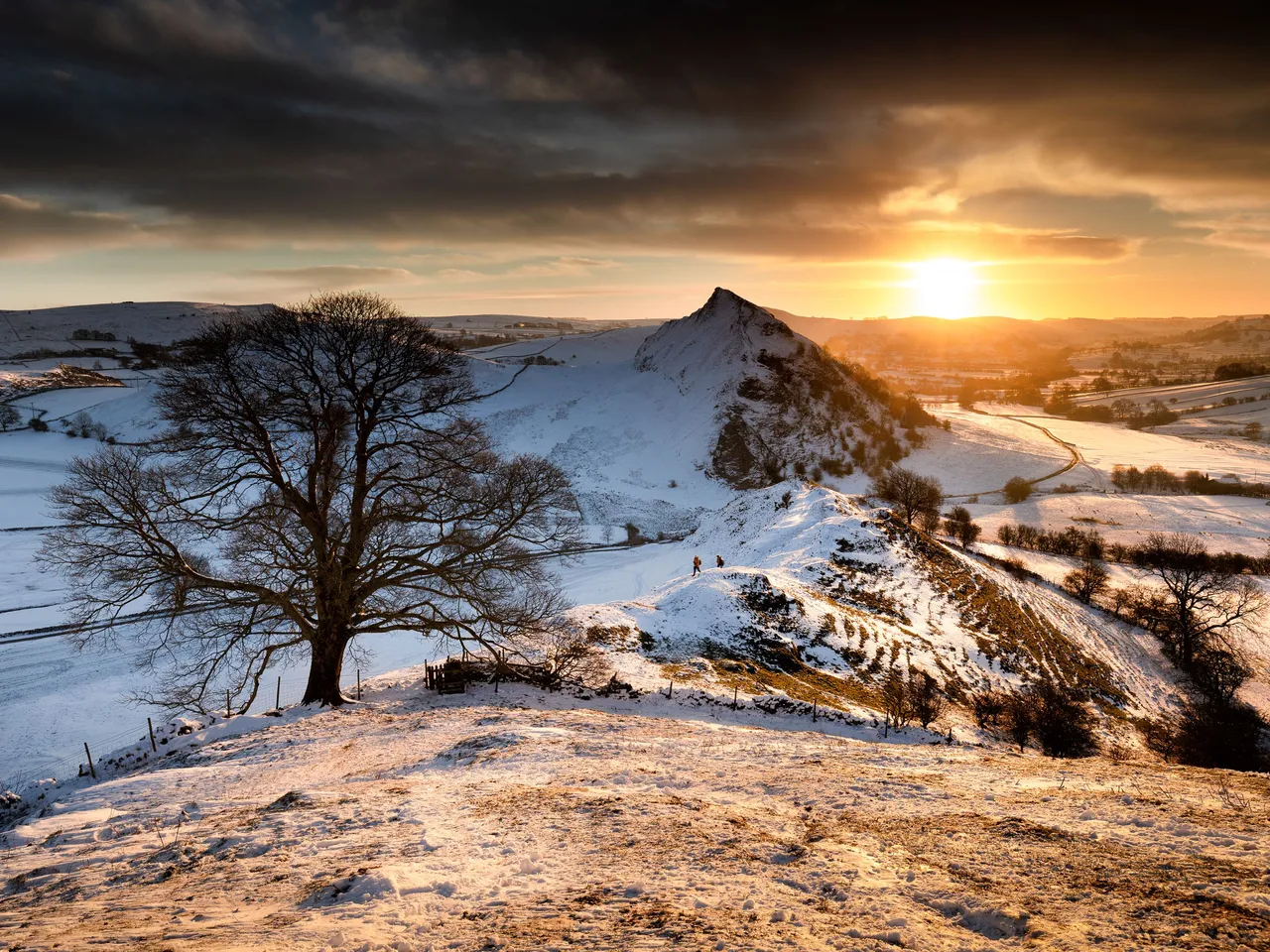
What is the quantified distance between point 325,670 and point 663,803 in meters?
10.9

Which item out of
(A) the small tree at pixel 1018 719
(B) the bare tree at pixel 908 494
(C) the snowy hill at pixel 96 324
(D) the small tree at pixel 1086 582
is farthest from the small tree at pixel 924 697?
(C) the snowy hill at pixel 96 324

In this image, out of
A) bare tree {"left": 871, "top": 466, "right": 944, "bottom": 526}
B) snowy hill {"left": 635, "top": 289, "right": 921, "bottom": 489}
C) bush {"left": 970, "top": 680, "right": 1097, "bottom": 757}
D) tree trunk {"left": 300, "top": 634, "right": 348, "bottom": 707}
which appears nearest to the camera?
tree trunk {"left": 300, "top": 634, "right": 348, "bottom": 707}

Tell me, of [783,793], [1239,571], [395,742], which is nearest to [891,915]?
[783,793]

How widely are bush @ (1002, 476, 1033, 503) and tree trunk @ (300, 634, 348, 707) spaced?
237 ft

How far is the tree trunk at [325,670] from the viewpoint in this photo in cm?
1526

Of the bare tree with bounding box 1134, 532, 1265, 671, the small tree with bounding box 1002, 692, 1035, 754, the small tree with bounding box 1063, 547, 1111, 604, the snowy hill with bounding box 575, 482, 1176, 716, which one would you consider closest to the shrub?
the small tree with bounding box 1063, 547, 1111, 604

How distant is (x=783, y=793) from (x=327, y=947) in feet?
22.9

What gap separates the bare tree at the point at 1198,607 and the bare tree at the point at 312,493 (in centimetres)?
3766

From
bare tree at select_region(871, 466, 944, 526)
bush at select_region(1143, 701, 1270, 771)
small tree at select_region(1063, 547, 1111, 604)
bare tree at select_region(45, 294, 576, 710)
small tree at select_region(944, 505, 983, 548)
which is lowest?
bush at select_region(1143, 701, 1270, 771)

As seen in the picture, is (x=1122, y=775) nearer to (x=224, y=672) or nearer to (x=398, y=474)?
(x=398, y=474)

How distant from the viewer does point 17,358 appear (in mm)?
107500

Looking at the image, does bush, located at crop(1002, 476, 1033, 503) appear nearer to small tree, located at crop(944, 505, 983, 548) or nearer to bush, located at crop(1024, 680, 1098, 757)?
small tree, located at crop(944, 505, 983, 548)

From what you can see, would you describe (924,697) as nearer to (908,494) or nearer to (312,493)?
(312,493)

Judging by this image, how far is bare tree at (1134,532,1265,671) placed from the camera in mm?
32938
